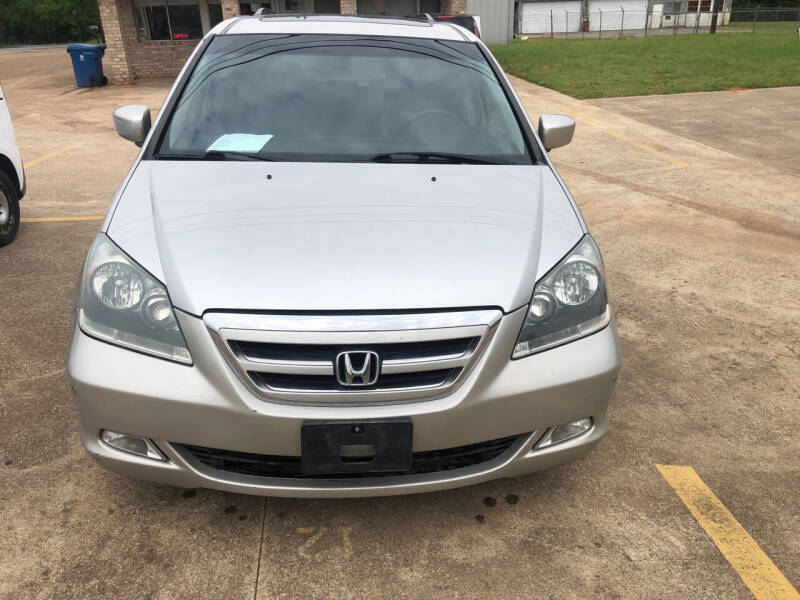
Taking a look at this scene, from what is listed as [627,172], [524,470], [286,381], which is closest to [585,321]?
[524,470]

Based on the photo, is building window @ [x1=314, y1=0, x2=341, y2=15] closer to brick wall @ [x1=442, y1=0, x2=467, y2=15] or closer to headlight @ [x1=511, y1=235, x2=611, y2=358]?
brick wall @ [x1=442, y1=0, x2=467, y2=15]

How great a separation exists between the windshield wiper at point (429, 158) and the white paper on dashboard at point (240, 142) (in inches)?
19.7

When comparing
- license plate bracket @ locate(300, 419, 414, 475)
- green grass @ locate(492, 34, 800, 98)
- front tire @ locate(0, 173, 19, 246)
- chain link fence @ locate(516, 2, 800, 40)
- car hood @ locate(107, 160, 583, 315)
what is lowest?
chain link fence @ locate(516, 2, 800, 40)

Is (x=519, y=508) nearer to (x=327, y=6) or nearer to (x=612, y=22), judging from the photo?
(x=327, y=6)

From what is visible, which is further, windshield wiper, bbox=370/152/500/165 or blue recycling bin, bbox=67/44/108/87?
blue recycling bin, bbox=67/44/108/87

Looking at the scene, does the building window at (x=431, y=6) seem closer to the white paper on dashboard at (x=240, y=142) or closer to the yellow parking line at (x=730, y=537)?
the white paper on dashboard at (x=240, y=142)

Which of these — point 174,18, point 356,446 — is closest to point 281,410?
point 356,446

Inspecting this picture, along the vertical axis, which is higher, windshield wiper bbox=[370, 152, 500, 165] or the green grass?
windshield wiper bbox=[370, 152, 500, 165]

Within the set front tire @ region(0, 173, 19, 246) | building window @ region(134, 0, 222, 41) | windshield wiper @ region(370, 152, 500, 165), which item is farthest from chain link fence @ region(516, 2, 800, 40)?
windshield wiper @ region(370, 152, 500, 165)

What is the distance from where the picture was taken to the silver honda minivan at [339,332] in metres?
1.98

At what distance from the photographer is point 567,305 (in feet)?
7.28

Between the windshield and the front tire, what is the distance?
2810 millimetres

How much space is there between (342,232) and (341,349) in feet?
1.62

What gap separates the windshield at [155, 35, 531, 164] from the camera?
9.63 ft
